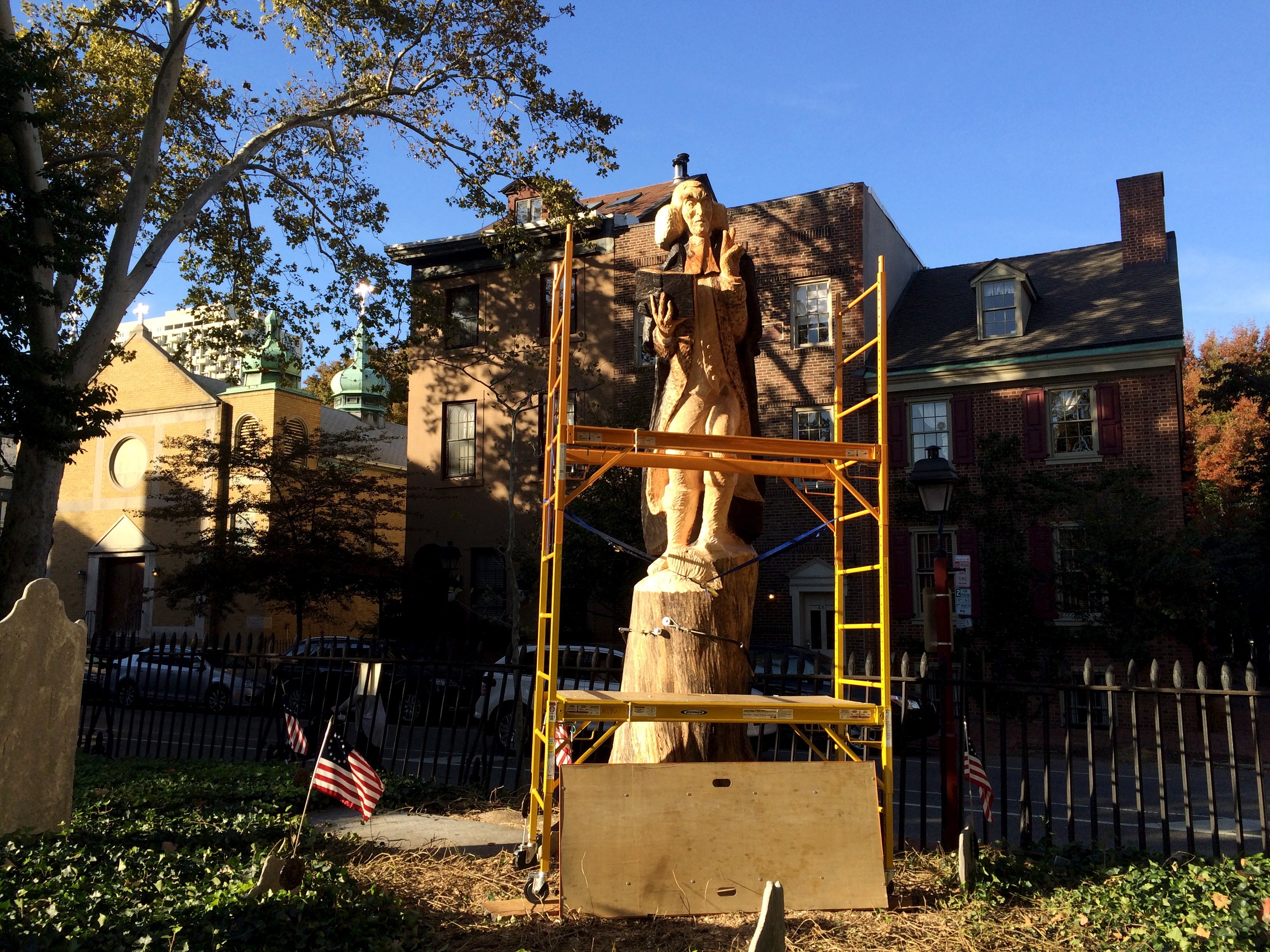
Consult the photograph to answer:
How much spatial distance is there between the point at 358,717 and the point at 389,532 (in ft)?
80.9

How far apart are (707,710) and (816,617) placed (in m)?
18.5

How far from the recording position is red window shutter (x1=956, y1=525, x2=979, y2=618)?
71.3ft

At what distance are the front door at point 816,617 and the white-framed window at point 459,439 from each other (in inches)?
398

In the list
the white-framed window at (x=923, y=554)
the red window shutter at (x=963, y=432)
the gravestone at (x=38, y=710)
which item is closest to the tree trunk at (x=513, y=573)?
the white-framed window at (x=923, y=554)

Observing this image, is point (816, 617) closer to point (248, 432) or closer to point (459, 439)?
point (459, 439)

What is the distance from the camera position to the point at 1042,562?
21.5 meters

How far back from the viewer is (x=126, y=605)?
32.6 m

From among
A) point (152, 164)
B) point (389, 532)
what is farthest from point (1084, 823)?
point (389, 532)

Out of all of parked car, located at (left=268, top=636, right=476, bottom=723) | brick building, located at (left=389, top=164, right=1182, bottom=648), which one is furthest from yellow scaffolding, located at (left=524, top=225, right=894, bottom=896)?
brick building, located at (left=389, top=164, right=1182, bottom=648)

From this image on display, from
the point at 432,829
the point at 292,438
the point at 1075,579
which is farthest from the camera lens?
the point at 292,438

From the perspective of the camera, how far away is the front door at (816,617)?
23.3 metres

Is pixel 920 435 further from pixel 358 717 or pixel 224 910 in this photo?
pixel 224 910

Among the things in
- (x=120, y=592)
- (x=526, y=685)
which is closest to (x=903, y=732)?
(x=526, y=685)

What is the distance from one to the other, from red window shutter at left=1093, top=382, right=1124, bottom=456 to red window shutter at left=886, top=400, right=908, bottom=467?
158 inches
